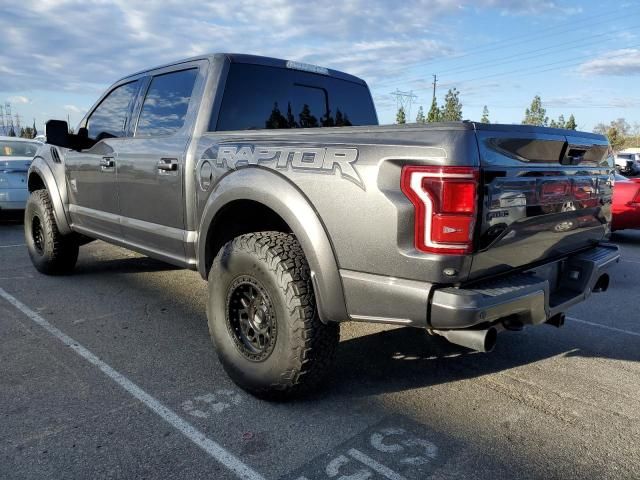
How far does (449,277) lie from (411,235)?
24 cm

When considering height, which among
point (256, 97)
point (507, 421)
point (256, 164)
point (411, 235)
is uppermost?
point (256, 97)

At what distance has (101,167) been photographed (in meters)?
4.30

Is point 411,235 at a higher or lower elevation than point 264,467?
higher

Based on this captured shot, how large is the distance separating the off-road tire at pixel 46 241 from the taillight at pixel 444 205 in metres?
4.19

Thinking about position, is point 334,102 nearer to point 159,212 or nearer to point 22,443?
point 159,212

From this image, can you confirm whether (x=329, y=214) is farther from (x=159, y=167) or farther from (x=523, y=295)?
(x=159, y=167)

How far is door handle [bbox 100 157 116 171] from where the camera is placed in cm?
415

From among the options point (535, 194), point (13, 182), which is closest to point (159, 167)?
point (535, 194)

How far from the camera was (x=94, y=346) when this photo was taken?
3.62 meters

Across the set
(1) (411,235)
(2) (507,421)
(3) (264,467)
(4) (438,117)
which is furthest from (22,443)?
(4) (438,117)

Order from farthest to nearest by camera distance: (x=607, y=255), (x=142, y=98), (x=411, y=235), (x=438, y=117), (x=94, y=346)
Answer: (x=438, y=117), (x=142, y=98), (x=94, y=346), (x=607, y=255), (x=411, y=235)

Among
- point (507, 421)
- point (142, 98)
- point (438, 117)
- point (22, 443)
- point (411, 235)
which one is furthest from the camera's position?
point (438, 117)

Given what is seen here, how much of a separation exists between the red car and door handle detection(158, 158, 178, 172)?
761 centimetres

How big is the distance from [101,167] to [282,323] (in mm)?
2494
